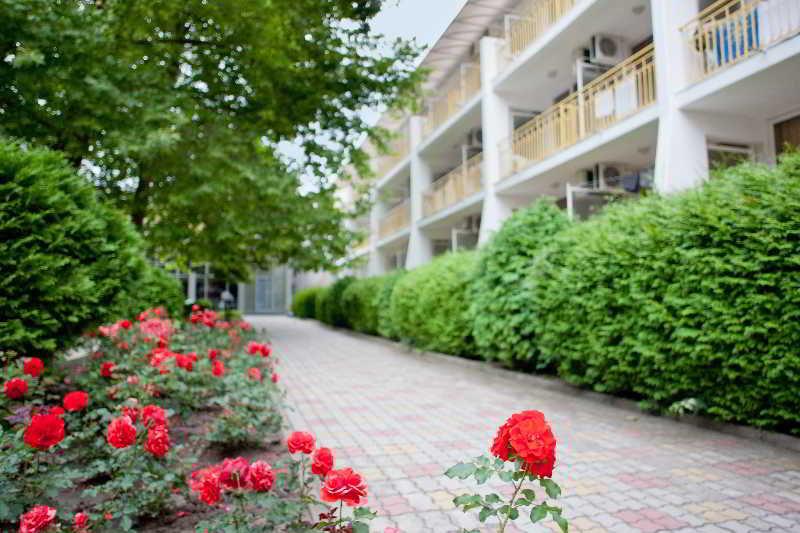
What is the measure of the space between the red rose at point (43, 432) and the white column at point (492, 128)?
A: 12.5m

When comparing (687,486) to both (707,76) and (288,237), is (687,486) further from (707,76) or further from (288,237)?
(288,237)

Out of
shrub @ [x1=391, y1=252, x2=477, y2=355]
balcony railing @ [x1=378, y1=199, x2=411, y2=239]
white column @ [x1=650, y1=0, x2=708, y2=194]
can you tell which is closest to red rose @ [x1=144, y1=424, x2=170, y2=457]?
shrub @ [x1=391, y1=252, x2=477, y2=355]

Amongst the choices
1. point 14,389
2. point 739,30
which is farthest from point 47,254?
point 739,30

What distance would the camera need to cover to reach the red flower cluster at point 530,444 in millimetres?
1487

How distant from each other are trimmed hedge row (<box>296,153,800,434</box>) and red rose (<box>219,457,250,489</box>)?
3856 mm

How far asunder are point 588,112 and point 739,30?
340 cm

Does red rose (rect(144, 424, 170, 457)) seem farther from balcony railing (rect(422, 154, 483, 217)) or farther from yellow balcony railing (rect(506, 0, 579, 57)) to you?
balcony railing (rect(422, 154, 483, 217))

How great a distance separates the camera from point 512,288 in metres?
7.43

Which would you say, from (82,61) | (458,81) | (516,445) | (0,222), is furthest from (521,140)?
(516,445)

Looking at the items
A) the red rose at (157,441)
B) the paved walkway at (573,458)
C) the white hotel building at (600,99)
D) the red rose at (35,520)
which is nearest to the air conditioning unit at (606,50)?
the white hotel building at (600,99)

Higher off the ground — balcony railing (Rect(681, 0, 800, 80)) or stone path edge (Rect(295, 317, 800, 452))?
balcony railing (Rect(681, 0, 800, 80))

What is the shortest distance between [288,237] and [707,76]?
33.3 ft

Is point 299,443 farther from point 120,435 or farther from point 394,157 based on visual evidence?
point 394,157

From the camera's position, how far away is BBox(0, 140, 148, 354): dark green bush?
3.92 metres
